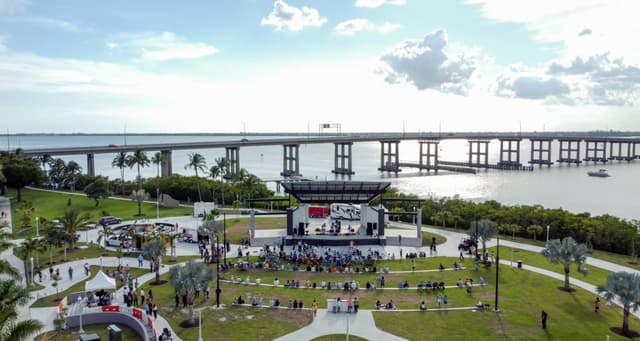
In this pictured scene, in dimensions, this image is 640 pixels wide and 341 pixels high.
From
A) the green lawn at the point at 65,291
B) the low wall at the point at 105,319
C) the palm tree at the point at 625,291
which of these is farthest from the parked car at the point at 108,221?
the palm tree at the point at 625,291

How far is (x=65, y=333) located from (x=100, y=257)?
643 inches

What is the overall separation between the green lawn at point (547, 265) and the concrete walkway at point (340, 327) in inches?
808

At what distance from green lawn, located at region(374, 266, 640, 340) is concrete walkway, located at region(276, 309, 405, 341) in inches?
26.3

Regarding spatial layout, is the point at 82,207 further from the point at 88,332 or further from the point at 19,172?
the point at 88,332

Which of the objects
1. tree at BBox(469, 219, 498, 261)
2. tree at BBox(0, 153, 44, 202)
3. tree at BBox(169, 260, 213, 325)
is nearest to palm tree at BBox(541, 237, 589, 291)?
tree at BBox(469, 219, 498, 261)

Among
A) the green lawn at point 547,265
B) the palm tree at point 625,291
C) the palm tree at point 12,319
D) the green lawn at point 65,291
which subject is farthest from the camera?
the green lawn at point 547,265

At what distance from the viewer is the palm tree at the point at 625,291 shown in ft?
89.0

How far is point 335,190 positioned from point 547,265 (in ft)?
75.9

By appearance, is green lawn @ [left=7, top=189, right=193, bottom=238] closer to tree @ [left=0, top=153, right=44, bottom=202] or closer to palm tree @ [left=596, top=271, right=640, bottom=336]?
tree @ [left=0, top=153, right=44, bottom=202]

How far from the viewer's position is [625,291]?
27.4m

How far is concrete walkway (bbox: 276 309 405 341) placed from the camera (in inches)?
1070

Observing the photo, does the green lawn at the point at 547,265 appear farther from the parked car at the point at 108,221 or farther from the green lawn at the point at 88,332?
the parked car at the point at 108,221

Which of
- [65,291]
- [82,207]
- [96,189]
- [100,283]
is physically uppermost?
[96,189]

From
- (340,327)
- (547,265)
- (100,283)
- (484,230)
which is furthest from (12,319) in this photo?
(547,265)
